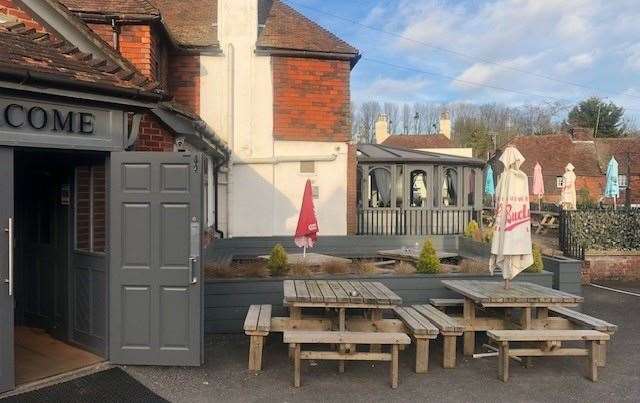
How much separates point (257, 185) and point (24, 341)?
306 inches

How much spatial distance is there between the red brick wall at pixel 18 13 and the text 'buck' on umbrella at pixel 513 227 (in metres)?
5.66

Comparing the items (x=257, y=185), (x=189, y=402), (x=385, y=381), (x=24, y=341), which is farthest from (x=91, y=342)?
(x=257, y=185)

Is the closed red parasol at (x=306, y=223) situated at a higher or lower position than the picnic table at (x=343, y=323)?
higher

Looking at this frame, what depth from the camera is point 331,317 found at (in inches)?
257

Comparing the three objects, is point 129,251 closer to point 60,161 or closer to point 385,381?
point 60,161

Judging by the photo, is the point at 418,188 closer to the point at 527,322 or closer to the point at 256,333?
the point at 527,322

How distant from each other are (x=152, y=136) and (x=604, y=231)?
1061 cm

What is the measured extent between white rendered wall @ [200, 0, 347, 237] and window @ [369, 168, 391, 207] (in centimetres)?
192

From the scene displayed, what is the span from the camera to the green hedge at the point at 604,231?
12.9m

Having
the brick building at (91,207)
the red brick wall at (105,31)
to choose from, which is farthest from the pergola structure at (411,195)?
the brick building at (91,207)

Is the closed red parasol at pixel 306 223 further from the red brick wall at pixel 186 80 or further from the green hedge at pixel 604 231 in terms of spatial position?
the green hedge at pixel 604 231

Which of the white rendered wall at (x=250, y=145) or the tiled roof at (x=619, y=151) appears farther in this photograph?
the tiled roof at (x=619, y=151)

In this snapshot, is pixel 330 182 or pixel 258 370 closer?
pixel 258 370

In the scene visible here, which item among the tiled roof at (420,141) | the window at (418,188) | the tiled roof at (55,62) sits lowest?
the window at (418,188)
